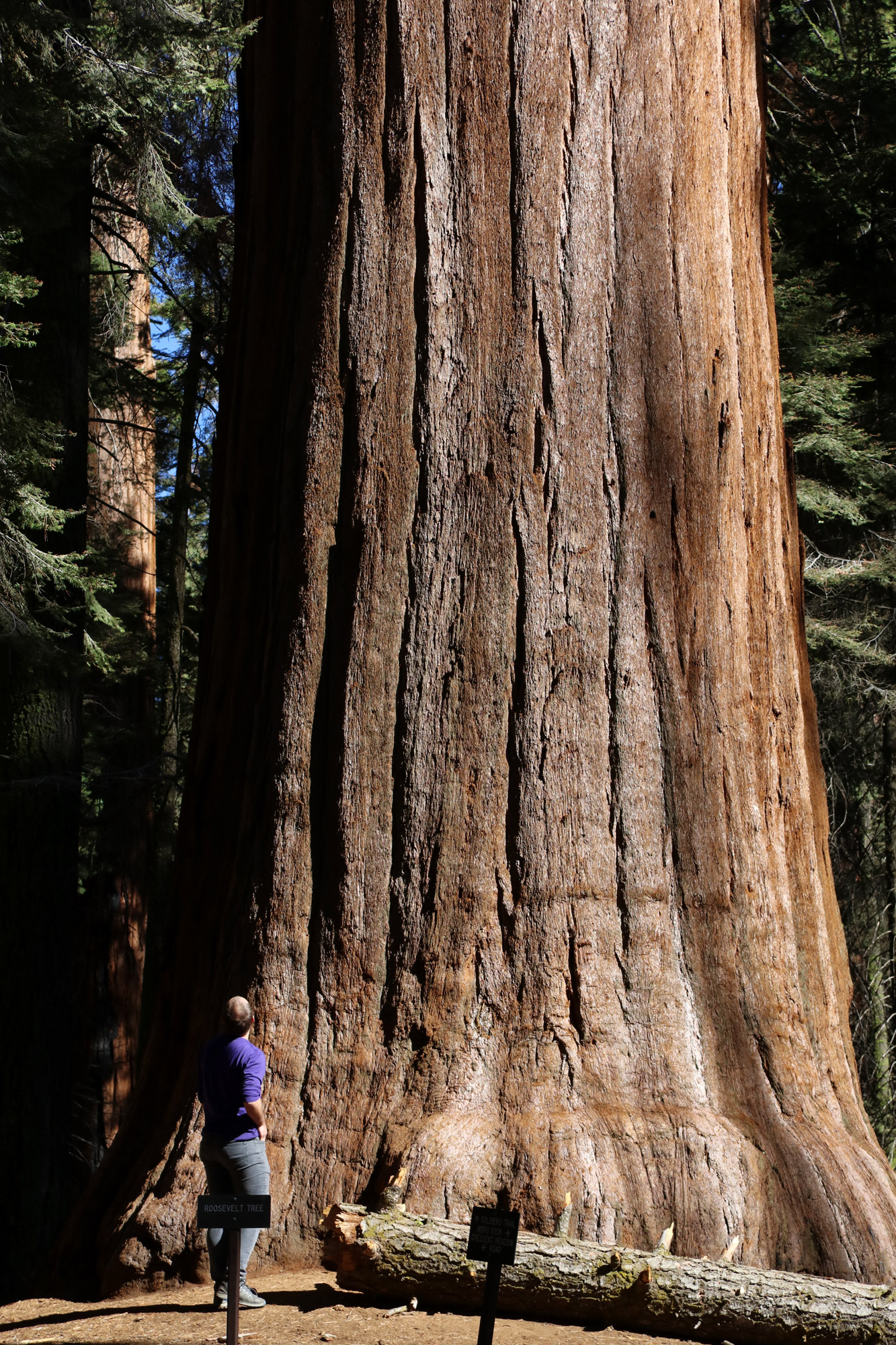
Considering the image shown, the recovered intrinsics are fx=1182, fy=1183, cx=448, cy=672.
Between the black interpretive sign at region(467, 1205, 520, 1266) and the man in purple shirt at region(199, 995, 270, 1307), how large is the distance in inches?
40.2

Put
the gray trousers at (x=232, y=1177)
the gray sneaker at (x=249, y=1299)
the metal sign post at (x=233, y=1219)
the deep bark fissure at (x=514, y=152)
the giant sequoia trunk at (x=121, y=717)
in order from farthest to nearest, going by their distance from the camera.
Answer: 1. the giant sequoia trunk at (x=121, y=717)
2. the deep bark fissure at (x=514, y=152)
3. the gray trousers at (x=232, y=1177)
4. the gray sneaker at (x=249, y=1299)
5. the metal sign post at (x=233, y=1219)

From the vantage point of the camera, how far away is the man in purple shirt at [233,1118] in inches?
143

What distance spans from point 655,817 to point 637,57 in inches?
115

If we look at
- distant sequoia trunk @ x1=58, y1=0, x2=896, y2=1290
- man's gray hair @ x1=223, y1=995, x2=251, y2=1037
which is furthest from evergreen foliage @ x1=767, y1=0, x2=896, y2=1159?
man's gray hair @ x1=223, y1=995, x2=251, y2=1037

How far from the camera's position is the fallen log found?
3174mm

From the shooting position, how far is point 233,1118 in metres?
3.68

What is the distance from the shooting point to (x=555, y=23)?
444 cm

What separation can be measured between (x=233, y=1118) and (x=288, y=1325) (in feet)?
2.09

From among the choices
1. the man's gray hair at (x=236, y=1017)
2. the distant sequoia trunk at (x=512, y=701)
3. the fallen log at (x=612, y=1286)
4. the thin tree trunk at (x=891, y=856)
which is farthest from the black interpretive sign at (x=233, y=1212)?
the thin tree trunk at (x=891, y=856)

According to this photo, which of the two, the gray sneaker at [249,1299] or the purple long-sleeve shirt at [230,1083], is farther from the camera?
the purple long-sleeve shirt at [230,1083]

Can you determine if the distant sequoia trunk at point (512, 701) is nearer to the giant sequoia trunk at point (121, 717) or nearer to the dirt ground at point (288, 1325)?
the dirt ground at point (288, 1325)

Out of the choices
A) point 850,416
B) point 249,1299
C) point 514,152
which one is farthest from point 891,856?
point 249,1299

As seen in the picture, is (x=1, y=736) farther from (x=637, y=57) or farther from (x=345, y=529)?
(x=637, y=57)

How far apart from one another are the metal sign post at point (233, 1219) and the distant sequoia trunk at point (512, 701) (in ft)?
2.00
